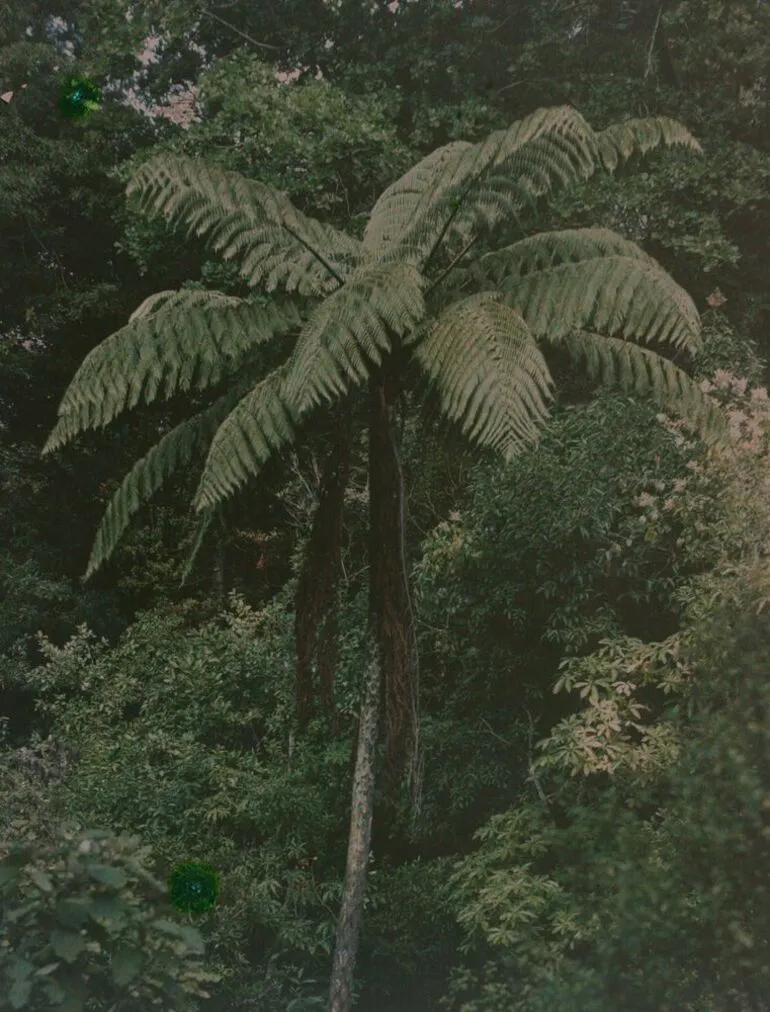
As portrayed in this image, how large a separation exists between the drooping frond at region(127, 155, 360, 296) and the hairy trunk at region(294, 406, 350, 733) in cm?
68

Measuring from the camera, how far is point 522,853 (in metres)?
6.57

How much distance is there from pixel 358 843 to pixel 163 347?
8.37 feet

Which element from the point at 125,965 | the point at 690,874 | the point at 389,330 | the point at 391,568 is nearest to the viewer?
the point at 125,965

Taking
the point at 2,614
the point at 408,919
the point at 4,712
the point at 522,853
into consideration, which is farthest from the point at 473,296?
the point at 4,712

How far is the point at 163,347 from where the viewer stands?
5777 millimetres

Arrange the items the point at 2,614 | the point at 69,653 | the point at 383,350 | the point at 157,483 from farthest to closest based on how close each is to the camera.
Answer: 1. the point at 2,614
2. the point at 69,653
3. the point at 157,483
4. the point at 383,350

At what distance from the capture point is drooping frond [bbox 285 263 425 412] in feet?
17.0

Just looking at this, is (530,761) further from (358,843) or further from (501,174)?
(501,174)

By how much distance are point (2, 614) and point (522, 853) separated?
556 centimetres

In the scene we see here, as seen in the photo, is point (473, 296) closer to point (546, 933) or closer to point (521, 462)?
point (521, 462)

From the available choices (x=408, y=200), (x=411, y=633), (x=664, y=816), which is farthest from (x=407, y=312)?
(x=664, y=816)

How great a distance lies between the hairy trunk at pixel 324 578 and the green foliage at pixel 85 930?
254cm

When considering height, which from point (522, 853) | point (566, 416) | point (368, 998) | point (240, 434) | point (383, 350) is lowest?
point (368, 998)

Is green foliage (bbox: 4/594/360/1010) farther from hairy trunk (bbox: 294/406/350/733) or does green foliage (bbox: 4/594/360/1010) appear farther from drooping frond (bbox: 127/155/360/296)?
drooping frond (bbox: 127/155/360/296)
